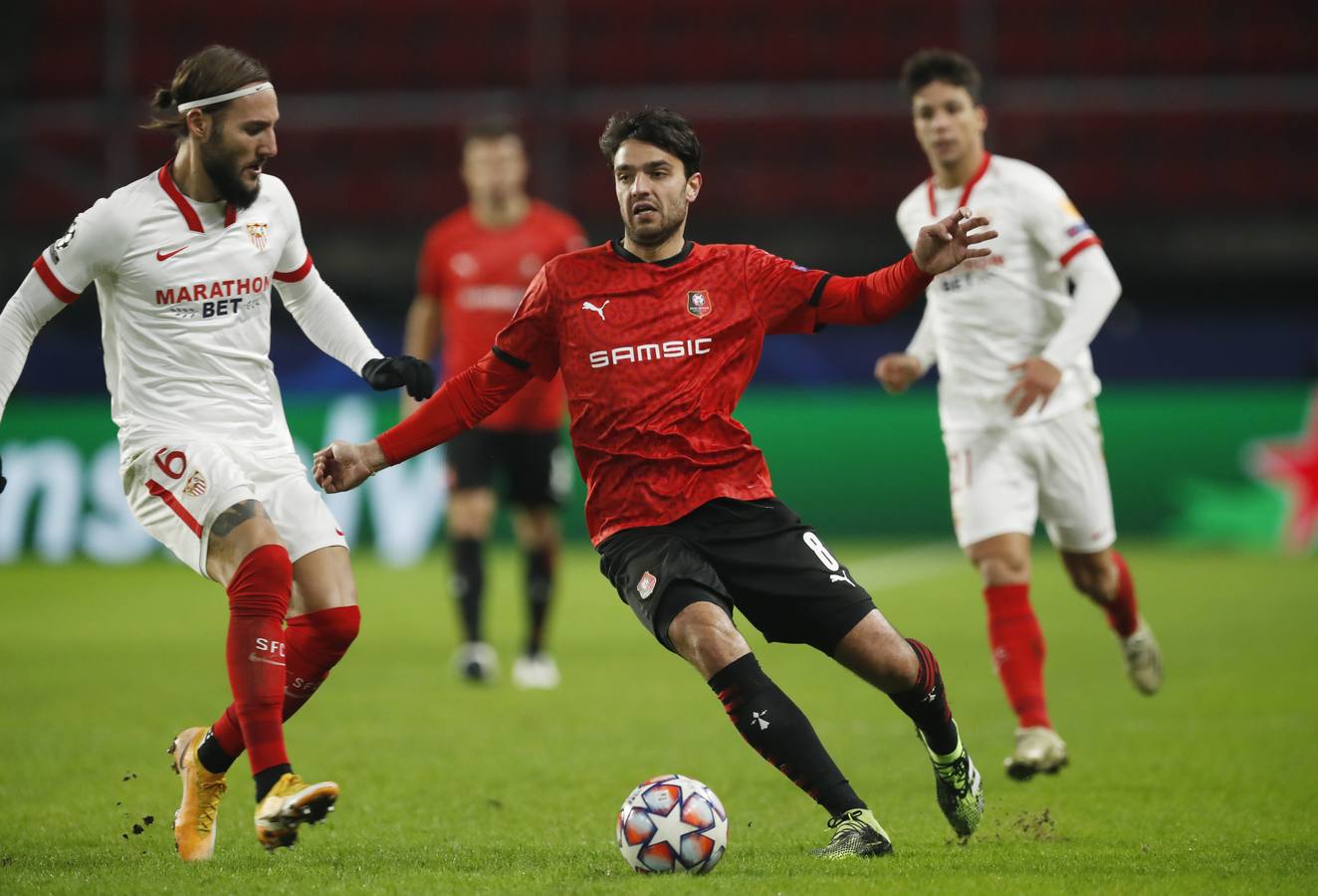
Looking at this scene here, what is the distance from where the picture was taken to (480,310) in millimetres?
9453

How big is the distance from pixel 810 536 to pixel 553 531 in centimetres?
473

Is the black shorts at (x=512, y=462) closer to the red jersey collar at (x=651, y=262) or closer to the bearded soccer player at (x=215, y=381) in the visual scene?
the bearded soccer player at (x=215, y=381)

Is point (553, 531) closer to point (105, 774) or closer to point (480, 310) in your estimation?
point (480, 310)

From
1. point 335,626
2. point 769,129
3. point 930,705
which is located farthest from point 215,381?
point 769,129

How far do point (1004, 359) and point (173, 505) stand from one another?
3134mm

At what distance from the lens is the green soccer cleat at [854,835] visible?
4.57m

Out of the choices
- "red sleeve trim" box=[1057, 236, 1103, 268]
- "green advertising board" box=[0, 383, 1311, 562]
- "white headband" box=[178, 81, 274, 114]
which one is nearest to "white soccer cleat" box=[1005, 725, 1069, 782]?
"red sleeve trim" box=[1057, 236, 1103, 268]

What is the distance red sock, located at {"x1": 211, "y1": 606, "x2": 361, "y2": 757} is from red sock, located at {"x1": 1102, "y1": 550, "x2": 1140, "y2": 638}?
127 inches

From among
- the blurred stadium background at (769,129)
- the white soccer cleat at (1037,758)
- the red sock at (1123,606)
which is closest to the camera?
the white soccer cleat at (1037,758)

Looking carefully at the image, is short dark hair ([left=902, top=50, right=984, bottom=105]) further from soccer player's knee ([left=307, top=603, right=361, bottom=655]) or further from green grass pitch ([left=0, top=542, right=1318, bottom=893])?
soccer player's knee ([left=307, top=603, right=361, bottom=655])

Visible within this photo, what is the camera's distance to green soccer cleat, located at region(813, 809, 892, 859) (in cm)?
457

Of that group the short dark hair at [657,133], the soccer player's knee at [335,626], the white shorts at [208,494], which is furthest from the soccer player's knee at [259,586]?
the short dark hair at [657,133]

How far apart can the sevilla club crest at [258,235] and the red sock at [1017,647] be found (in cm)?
293

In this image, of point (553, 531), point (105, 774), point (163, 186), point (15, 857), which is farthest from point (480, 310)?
point (15, 857)
